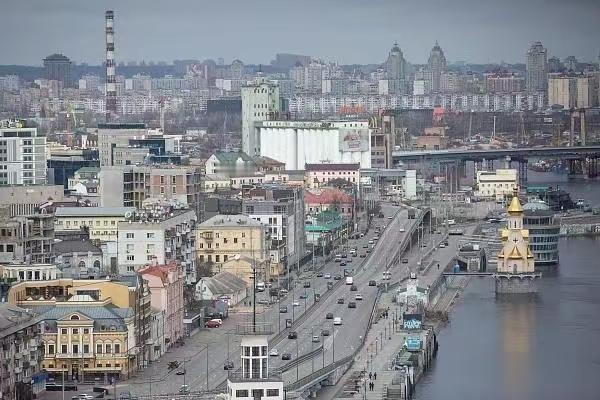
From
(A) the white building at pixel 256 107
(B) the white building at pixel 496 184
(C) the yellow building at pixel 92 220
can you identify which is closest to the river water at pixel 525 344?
(C) the yellow building at pixel 92 220

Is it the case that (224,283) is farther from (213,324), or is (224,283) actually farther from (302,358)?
(302,358)

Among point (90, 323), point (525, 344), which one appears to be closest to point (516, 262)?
point (525, 344)

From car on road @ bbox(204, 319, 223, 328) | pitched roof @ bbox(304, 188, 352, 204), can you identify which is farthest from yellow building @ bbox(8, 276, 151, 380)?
pitched roof @ bbox(304, 188, 352, 204)

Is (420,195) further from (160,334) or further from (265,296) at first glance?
(160,334)

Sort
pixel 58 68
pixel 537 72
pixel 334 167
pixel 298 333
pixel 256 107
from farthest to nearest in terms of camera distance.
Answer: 1. pixel 537 72
2. pixel 58 68
3. pixel 256 107
4. pixel 334 167
5. pixel 298 333

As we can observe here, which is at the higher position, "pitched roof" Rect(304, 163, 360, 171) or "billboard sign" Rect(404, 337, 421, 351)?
"pitched roof" Rect(304, 163, 360, 171)

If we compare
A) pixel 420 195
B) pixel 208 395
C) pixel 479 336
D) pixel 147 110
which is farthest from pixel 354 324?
pixel 147 110

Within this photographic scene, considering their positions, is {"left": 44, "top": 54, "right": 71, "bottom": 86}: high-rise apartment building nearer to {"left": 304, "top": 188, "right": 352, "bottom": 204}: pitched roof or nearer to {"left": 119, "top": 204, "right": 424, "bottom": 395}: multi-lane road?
{"left": 304, "top": 188, "right": 352, "bottom": 204}: pitched roof
